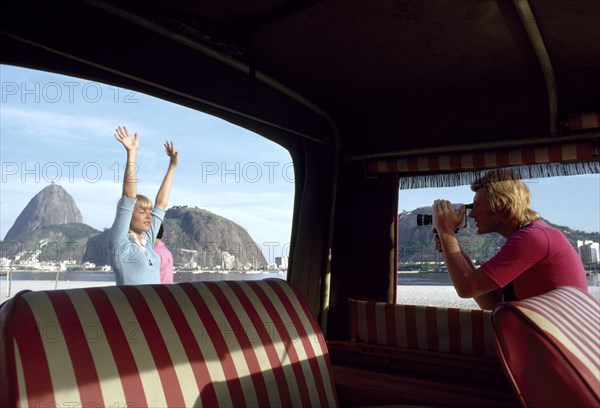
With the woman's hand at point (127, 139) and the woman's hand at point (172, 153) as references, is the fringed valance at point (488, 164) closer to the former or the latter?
the woman's hand at point (172, 153)

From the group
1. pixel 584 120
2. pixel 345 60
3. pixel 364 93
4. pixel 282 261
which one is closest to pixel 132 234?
pixel 282 261

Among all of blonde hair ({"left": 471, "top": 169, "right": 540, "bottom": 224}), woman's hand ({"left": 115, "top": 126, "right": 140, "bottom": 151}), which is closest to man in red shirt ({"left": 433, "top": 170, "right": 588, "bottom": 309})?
blonde hair ({"left": 471, "top": 169, "right": 540, "bottom": 224})

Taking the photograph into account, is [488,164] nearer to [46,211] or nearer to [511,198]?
[511,198]

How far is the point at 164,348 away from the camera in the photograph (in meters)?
1.44

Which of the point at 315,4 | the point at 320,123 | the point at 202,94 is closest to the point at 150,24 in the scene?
the point at 202,94

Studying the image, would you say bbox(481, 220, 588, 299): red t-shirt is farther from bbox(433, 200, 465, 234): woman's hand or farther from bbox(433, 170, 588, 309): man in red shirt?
bbox(433, 200, 465, 234): woman's hand

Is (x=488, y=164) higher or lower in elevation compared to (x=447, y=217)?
higher

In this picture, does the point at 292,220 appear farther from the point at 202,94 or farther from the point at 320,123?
the point at 202,94

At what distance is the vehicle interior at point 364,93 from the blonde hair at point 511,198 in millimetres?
393

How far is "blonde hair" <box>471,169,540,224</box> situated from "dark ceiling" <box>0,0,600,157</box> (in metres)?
0.45

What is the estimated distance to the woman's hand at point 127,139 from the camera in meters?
2.61

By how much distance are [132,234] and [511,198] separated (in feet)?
6.54

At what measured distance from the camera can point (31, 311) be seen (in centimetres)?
128

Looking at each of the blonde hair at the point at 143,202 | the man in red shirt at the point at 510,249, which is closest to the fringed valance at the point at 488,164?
the man in red shirt at the point at 510,249
